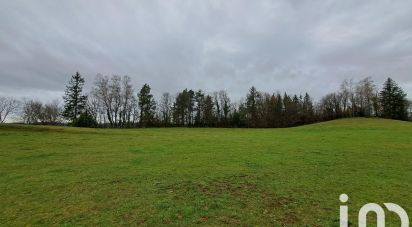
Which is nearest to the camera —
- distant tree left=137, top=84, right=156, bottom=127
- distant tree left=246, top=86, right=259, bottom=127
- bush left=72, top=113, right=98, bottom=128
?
bush left=72, top=113, right=98, bottom=128

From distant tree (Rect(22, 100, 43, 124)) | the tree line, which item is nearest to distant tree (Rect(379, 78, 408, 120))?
the tree line

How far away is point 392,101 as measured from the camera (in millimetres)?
87562

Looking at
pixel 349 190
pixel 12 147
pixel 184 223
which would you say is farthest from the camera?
pixel 12 147

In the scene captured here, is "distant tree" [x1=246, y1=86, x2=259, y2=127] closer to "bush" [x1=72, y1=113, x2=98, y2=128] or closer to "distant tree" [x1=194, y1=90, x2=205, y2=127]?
"distant tree" [x1=194, y1=90, x2=205, y2=127]

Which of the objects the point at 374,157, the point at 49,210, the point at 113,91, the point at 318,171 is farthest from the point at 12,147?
the point at 113,91

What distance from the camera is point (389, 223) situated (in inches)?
268

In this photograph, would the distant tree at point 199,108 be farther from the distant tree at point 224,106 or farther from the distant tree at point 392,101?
the distant tree at point 392,101

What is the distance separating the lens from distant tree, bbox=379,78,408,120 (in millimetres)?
86188

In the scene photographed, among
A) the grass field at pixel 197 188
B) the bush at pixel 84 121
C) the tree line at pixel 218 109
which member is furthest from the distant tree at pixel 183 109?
the grass field at pixel 197 188

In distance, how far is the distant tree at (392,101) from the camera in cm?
8619

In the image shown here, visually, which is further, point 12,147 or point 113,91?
point 113,91

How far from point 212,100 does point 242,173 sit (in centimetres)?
8730

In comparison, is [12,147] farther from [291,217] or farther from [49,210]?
[291,217]

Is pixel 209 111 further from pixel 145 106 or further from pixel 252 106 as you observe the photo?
pixel 145 106
